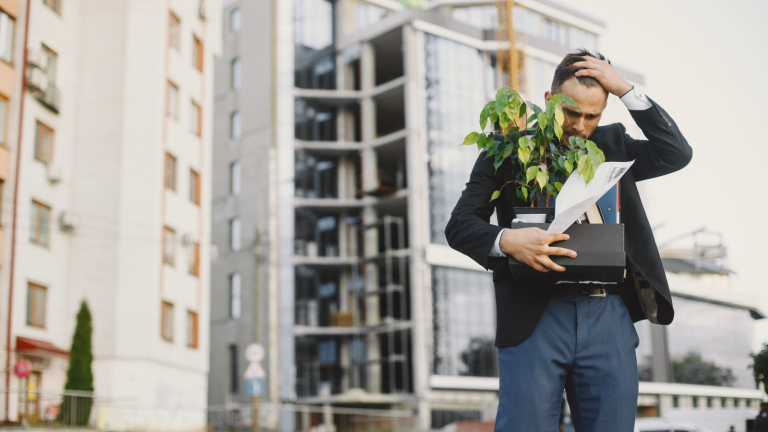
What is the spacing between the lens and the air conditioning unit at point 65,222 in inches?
1235

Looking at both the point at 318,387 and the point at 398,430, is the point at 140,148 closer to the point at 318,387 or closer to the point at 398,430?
the point at 398,430

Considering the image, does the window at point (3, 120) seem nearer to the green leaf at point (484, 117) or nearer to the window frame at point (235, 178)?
the green leaf at point (484, 117)

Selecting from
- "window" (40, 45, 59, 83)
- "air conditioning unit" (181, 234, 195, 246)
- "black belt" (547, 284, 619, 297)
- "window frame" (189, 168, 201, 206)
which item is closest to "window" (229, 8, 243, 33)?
"window frame" (189, 168, 201, 206)

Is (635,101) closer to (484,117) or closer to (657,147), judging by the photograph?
(657,147)

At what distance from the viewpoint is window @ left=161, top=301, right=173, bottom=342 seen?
113ft

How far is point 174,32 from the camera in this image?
122 ft

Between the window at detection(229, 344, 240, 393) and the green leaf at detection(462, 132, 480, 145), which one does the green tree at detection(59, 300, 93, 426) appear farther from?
the window at detection(229, 344, 240, 393)

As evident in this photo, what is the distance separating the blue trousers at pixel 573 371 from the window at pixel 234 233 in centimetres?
5491

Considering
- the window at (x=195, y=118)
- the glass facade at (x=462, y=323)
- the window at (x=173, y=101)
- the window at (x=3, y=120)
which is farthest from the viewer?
the glass facade at (x=462, y=323)

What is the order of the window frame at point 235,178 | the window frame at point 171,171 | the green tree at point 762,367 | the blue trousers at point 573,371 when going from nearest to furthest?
the blue trousers at point 573,371, the green tree at point 762,367, the window frame at point 171,171, the window frame at point 235,178

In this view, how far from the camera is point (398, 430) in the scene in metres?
44.2

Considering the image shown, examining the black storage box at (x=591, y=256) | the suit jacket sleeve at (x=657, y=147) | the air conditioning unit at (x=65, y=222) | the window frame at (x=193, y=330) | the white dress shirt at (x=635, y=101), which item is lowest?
the black storage box at (x=591, y=256)

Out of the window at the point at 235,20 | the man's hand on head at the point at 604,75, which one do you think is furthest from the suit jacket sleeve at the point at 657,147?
the window at the point at 235,20

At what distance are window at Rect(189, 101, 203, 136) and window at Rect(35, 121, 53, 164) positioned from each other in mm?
7140
